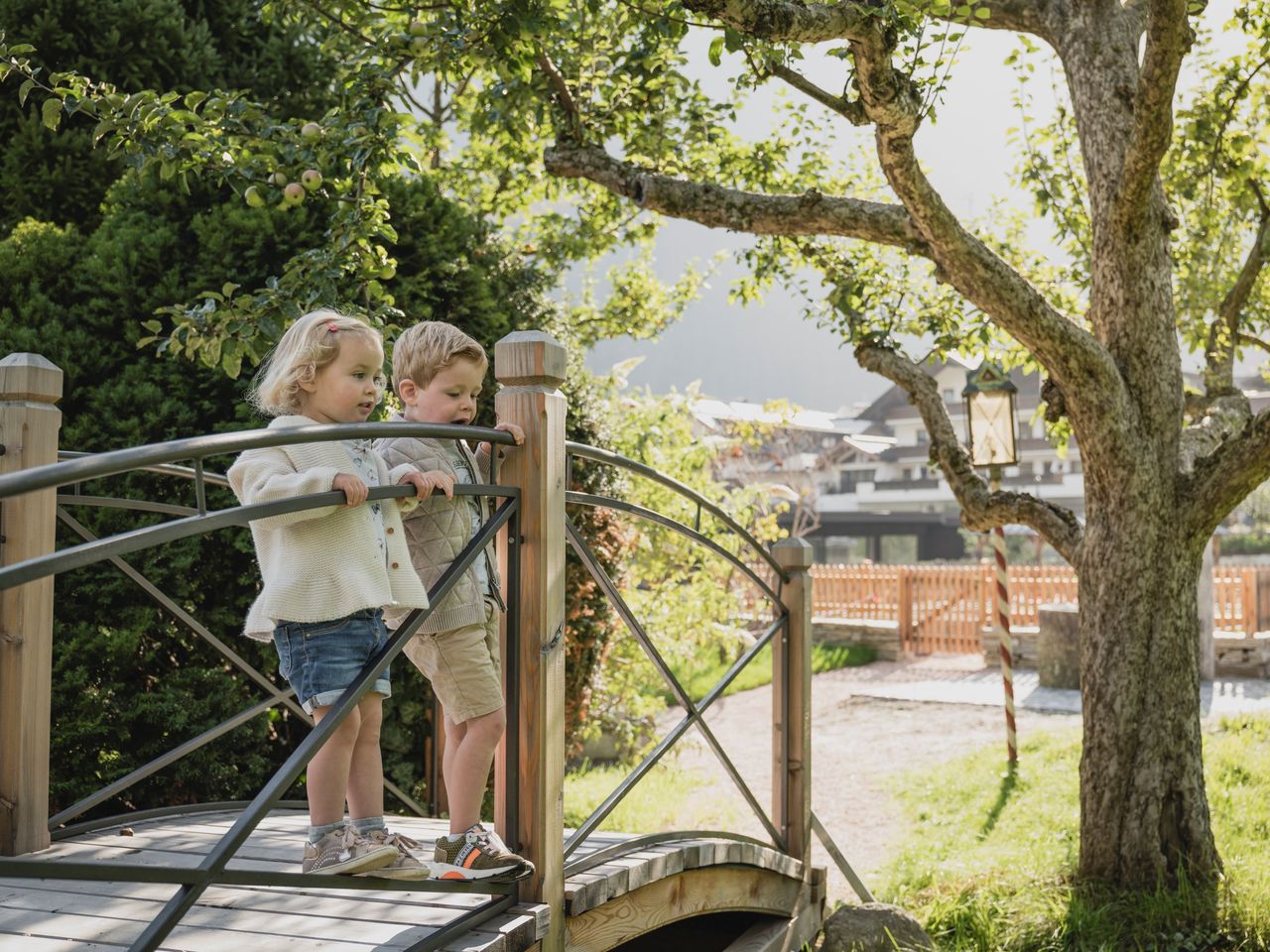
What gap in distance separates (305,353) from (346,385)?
112 millimetres

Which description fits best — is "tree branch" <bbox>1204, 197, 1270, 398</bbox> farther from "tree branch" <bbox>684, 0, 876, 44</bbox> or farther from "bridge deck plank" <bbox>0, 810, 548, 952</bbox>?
"bridge deck plank" <bbox>0, 810, 548, 952</bbox>

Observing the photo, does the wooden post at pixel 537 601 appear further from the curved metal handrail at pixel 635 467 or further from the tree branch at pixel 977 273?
the tree branch at pixel 977 273

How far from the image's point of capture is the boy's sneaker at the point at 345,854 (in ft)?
8.13

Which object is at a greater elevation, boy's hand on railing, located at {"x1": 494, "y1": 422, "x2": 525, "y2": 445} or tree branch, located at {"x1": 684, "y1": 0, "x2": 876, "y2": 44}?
tree branch, located at {"x1": 684, "y1": 0, "x2": 876, "y2": 44}

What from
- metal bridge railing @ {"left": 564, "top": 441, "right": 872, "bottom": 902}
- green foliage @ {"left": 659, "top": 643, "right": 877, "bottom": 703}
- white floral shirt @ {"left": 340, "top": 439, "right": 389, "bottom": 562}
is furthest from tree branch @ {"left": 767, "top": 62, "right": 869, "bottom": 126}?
green foliage @ {"left": 659, "top": 643, "right": 877, "bottom": 703}

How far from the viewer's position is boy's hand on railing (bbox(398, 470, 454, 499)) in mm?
2508

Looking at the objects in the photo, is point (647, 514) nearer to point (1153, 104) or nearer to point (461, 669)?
point (461, 669)

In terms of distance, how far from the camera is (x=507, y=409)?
2824 mm

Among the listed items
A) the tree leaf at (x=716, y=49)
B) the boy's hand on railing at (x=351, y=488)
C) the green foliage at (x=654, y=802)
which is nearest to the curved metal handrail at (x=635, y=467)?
the boy's hand on railing at (x=351, y=488)

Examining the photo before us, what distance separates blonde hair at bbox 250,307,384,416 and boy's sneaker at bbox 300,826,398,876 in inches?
37.3

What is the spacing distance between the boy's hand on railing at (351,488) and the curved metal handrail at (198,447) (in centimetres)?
11

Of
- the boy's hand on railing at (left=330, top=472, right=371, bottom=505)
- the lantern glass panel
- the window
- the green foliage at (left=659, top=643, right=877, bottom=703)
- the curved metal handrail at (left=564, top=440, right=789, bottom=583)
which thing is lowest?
the green foliage at (left=659, top=643, right=877, bottom=703)

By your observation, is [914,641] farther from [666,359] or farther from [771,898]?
[666,359]

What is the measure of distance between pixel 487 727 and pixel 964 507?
399 cm
